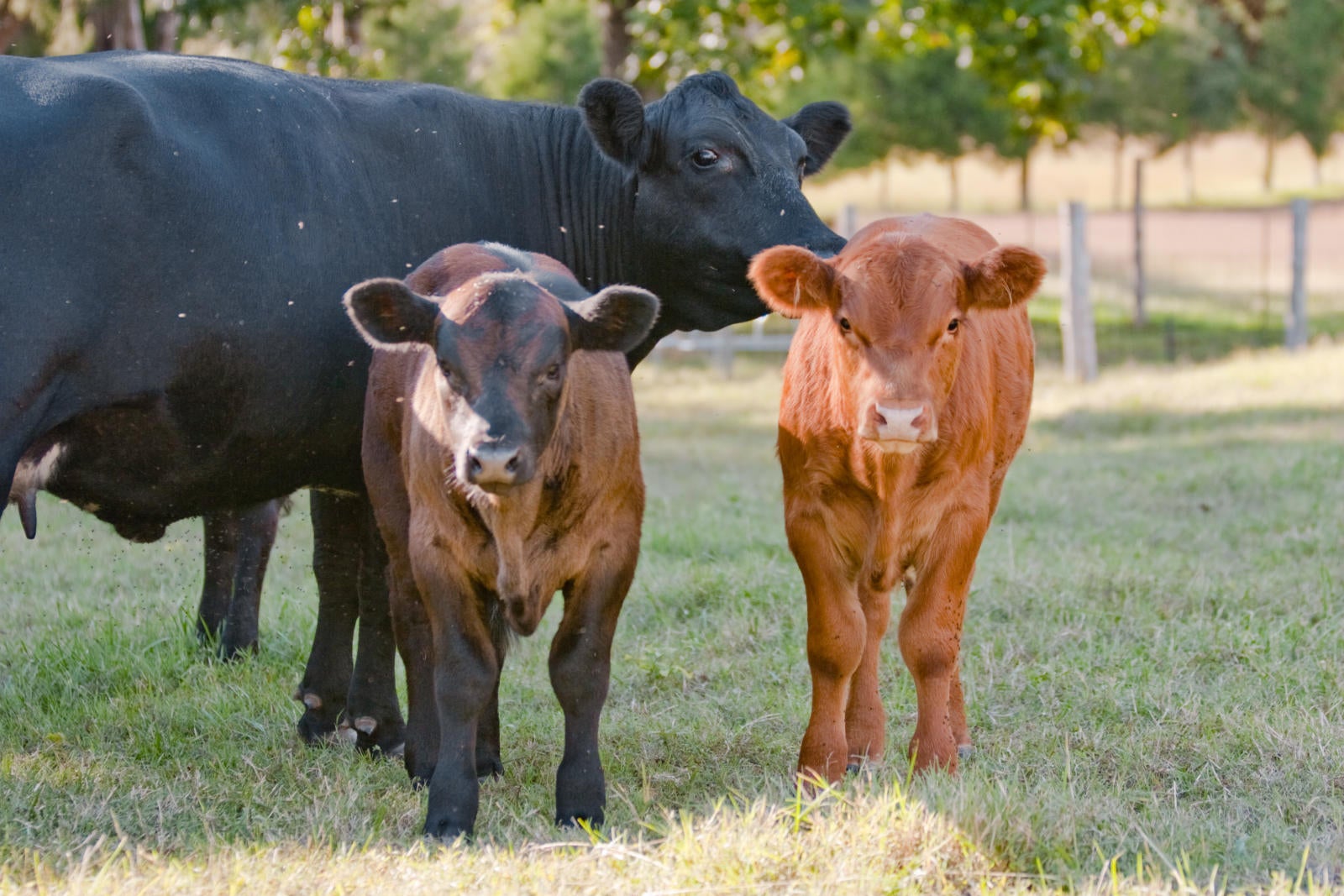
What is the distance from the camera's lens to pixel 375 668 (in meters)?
5.21

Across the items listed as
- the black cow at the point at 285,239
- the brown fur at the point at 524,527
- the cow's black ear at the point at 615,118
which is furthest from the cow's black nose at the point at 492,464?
the cow's black ear at the point at 615,118

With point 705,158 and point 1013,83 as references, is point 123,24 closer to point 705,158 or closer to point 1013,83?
point 1013,83

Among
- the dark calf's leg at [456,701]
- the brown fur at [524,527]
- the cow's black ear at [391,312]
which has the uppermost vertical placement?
the cow's black ear at [391,312]

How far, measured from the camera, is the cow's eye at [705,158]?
540cm

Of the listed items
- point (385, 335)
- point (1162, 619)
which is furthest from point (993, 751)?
point (385, 335)

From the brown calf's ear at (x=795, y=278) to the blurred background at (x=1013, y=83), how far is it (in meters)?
7.69

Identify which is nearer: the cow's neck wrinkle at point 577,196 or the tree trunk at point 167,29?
the cow's neck wrinkle at point 577,196

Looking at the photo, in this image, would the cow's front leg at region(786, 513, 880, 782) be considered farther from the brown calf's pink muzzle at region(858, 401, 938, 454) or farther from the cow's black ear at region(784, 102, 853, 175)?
the cow's black ear at region(784, 102, 853, 175)

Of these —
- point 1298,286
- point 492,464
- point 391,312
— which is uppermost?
point 391,312

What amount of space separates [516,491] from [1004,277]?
5.10 ft

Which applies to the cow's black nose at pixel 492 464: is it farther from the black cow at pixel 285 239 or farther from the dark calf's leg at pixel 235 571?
the dark calf's leg at pixel 235 571

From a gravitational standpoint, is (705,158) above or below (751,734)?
above

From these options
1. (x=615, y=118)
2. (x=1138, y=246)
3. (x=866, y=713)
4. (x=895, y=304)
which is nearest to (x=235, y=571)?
(x=615, y=118)

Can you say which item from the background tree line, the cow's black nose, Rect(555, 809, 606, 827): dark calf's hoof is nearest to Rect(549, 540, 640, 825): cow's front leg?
Rect(555, 809, 606, 827): dark calf's hoof
